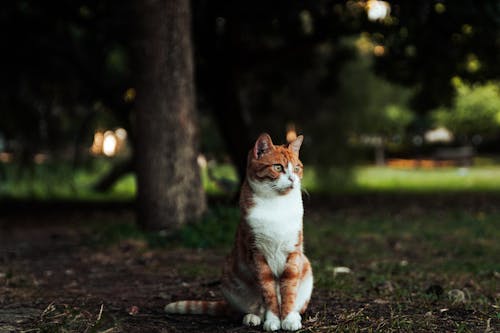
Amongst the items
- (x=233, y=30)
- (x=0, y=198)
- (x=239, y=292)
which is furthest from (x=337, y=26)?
(x=239, y=292)

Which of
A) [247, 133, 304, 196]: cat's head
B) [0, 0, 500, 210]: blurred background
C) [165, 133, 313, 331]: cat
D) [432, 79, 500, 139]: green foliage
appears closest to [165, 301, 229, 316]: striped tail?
[165, 133, 313, 331]: cat

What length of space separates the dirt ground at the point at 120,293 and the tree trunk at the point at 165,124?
746 millimetres

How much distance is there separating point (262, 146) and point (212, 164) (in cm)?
1307

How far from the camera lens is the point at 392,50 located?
44.6ft

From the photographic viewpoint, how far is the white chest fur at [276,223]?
12.4ft

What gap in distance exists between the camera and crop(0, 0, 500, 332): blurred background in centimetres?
512

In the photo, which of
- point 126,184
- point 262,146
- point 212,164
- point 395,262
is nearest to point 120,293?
point 262,146

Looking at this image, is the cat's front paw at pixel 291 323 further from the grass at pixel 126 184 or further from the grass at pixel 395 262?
the grass at pixel 126 184

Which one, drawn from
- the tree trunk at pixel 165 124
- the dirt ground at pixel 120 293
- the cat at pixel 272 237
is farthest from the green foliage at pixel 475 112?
the cat at pixel 272 237

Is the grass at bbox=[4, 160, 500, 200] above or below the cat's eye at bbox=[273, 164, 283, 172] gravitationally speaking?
below

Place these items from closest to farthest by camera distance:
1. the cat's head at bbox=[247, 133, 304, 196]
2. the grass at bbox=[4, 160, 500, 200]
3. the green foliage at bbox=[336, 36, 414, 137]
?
the cat's head at bbox=[247, 133, 304, 196]
the grass at bbox=[4, 160, 500, 200]
the green foliage at bbox=[336, 36, 414, 137]

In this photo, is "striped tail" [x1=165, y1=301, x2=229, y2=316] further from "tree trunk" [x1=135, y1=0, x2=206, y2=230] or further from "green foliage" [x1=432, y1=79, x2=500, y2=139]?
"green foliage" [x1=432, y1=79, x2=500, y2=139]

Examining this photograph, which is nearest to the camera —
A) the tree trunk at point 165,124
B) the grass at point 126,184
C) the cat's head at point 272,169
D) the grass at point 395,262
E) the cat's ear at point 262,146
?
the cat's head at point 272,169

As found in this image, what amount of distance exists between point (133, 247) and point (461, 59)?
904cm
